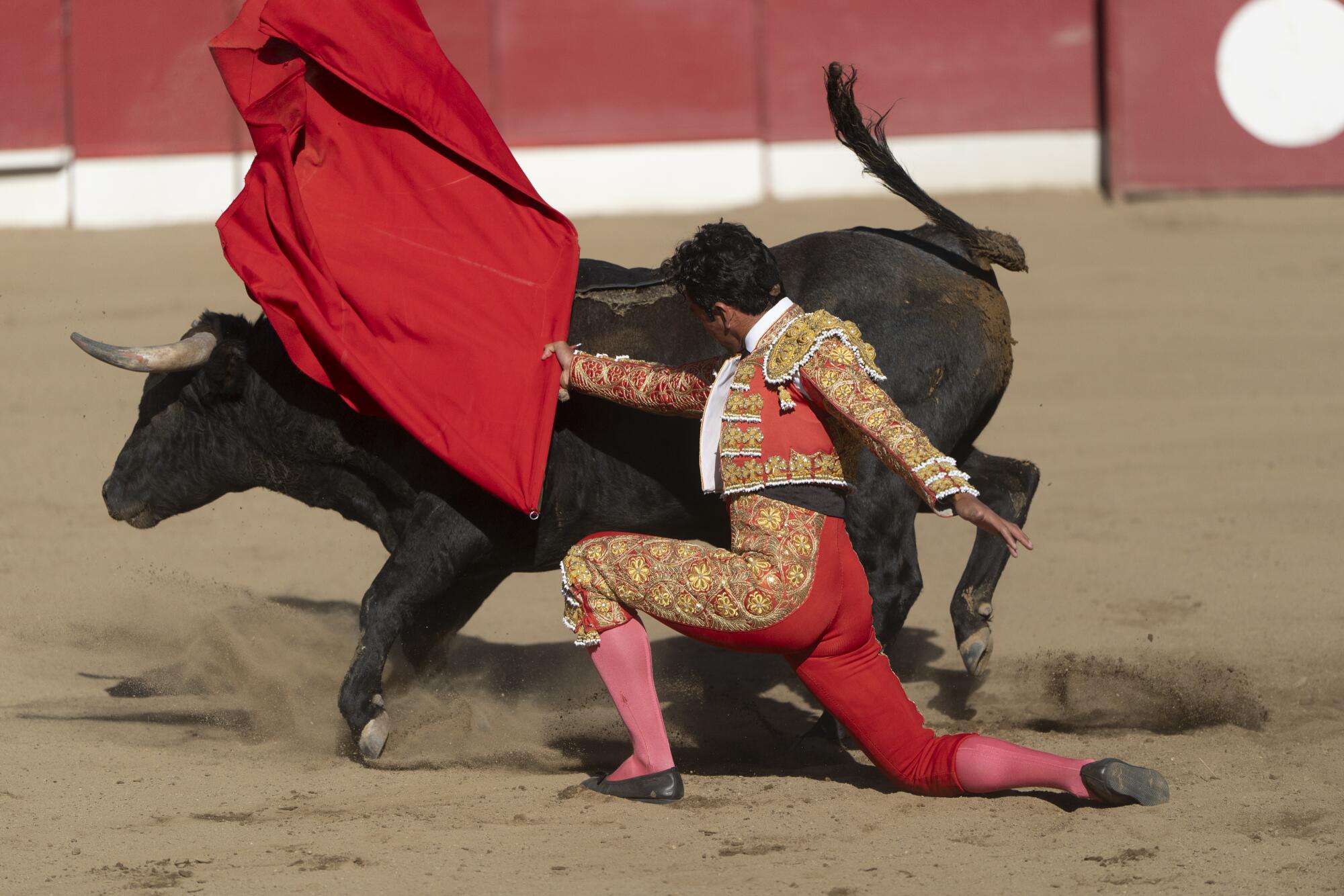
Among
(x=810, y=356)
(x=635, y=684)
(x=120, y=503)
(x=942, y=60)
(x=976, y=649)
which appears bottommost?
(x=976, y=649)

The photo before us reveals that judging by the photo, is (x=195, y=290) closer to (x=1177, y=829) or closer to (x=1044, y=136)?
(x=1044, y=136)

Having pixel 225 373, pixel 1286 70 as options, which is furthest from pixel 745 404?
pixel 1286 70

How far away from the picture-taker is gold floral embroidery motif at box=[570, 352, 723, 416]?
354 centimetres

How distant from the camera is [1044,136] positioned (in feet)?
35.0

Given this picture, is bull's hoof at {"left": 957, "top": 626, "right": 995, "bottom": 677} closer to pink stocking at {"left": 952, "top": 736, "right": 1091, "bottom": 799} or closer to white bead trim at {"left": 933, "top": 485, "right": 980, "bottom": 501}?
pink stocking at {"left": 952, "top": 736, "right": 1091, "bottom": 799}

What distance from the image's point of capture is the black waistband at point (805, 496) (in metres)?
3.35

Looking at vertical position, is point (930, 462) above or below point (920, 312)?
below

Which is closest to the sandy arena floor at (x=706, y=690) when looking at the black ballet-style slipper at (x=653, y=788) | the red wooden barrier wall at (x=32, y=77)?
the black ballet-style slipper at (x=653, y=788)

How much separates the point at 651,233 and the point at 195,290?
2524 mm

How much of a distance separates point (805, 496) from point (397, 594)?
1093mm

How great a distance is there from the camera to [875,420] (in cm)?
318

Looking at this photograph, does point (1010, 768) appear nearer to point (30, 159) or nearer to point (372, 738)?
point (372, 738)

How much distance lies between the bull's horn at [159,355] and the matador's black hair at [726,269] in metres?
1.38

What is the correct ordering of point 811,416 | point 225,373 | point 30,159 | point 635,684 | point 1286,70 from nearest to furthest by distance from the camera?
point 811,416
point 635,684
point 225,373
point 30,159
point 1286,70
